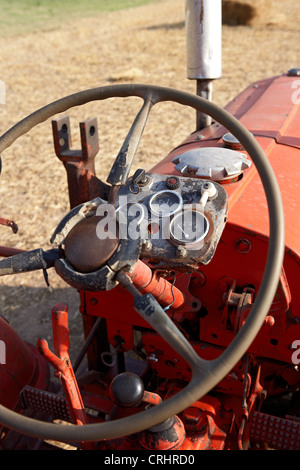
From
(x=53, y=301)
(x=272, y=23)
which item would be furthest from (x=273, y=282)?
(x=272, y=23)

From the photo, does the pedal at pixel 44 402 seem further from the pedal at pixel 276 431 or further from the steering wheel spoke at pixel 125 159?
the steering wheel spoke at pixel 125 159

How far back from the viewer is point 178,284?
1543 mm

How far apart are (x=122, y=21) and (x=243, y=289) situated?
12093 millimetres

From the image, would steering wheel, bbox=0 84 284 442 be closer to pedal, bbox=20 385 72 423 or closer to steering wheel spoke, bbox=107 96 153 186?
steering wheel spoke, bbox=107 96 153 186

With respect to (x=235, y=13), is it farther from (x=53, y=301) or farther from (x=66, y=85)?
(x=53, y=301)

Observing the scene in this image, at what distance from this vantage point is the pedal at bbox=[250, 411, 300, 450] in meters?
1.59

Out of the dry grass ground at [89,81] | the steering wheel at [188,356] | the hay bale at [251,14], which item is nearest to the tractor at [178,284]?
the steering wheel at [188,356]

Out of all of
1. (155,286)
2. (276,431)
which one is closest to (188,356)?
(155,286)

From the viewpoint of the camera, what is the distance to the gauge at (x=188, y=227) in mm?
1242

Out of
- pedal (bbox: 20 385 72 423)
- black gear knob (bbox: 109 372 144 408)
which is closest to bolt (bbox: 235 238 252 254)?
black gear knob (bbox: 109 372 144 408)

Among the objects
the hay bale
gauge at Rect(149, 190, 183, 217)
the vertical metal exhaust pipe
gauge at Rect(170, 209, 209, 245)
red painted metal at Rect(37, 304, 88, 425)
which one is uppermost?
the hay bale

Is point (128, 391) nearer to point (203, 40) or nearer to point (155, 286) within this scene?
point (155, 286)

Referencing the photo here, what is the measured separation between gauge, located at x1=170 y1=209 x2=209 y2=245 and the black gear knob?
0.49 m
